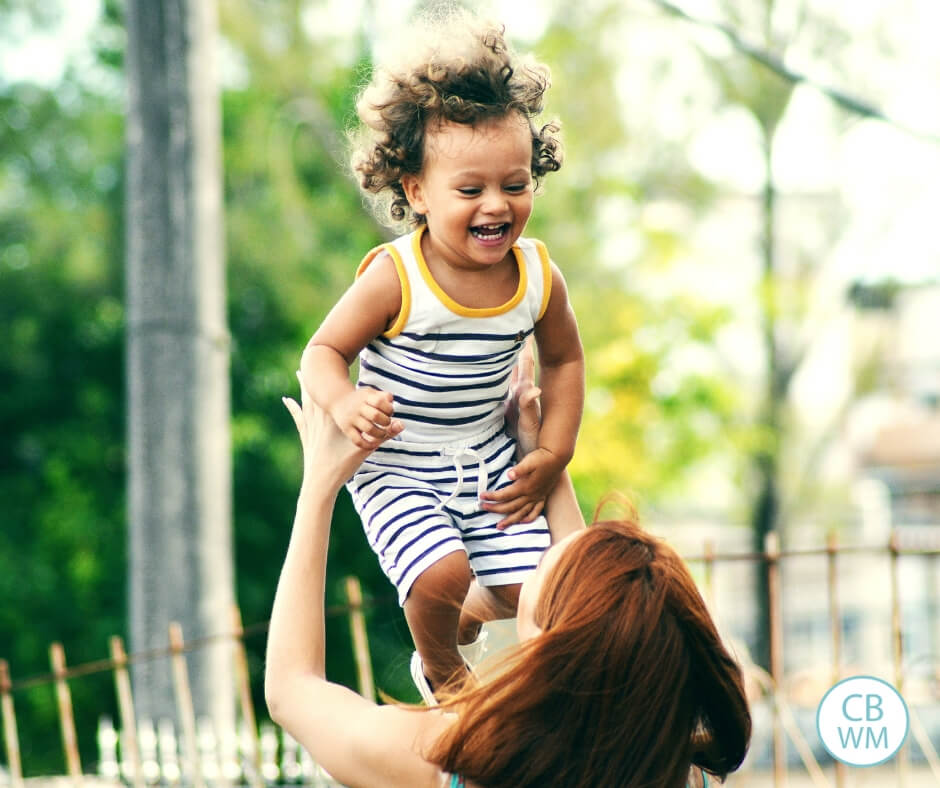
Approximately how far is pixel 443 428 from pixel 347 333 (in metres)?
0.19

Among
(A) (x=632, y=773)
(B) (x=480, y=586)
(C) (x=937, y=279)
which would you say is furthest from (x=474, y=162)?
(C) (x=937, y=279)

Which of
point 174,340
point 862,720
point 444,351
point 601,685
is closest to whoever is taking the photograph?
point 601,685

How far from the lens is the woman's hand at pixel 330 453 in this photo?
1364 mm

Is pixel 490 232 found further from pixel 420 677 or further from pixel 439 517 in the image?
pixel 420 677

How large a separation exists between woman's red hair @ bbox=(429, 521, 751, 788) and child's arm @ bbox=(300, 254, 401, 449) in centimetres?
33

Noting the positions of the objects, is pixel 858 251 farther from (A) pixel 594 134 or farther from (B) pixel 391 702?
(B) pixel 391 702

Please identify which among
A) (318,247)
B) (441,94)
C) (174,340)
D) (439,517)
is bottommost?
(439,517)

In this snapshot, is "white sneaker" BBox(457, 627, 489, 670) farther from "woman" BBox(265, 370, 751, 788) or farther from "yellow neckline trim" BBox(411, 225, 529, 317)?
"yellow neckline trim" BBox(411, 225, 529, 317)

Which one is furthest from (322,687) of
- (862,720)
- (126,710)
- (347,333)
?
(126,710)

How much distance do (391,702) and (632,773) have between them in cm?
30

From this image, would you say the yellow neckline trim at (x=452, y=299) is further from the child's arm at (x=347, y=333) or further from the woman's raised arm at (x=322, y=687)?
the woman's raised arm at (x=322, y=687)

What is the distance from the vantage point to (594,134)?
10289 mm

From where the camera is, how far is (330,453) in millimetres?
1380

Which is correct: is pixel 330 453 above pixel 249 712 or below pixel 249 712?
above
